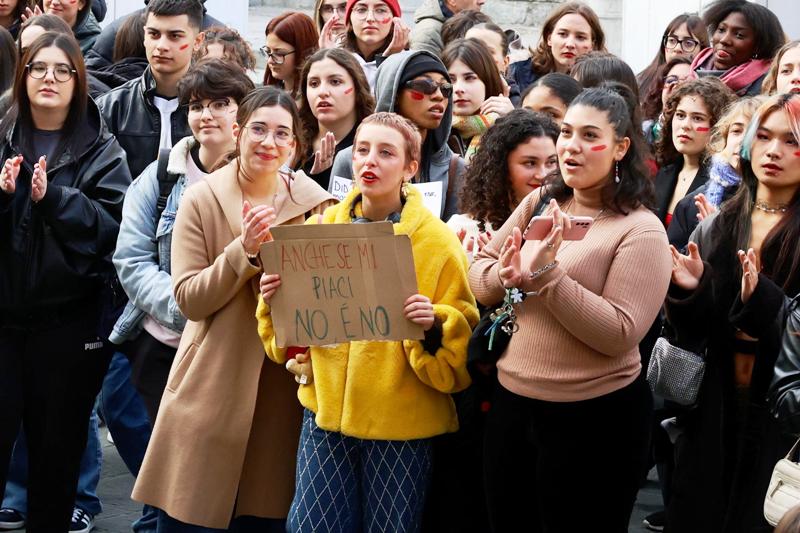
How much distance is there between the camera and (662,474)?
659cm

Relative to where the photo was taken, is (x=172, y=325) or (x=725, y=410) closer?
(x=725, y=410)

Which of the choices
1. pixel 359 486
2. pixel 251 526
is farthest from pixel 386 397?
pixel 251 526

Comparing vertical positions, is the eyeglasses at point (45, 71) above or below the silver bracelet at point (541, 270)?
above

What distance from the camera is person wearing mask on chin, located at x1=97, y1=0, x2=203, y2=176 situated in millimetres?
6992

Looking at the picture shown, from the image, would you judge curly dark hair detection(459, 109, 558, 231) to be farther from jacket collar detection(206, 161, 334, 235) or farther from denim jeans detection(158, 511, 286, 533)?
denim jeans detection(158, 511, 286, 533)

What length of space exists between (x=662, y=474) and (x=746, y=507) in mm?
1527

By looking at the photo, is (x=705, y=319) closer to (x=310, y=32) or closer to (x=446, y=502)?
(x=446, y=502)

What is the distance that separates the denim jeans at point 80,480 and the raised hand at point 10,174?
1.39 meters

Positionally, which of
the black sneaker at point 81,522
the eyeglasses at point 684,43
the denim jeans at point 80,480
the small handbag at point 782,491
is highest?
the eyeglasses at point 684,43

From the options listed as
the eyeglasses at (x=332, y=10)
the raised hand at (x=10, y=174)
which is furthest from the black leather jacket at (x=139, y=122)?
the eyeglasses at (x=332, y=10)

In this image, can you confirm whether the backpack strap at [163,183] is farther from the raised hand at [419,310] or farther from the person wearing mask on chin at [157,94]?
the raised hand at [419,310]

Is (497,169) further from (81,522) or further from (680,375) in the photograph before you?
(81,522)

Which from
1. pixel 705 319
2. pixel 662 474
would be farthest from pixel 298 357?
pixel 662 474

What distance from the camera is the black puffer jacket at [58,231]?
5.99 metres
